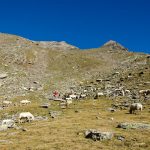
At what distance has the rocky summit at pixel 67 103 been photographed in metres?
34.4

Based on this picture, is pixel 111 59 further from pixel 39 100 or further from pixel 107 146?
pixel 107 146

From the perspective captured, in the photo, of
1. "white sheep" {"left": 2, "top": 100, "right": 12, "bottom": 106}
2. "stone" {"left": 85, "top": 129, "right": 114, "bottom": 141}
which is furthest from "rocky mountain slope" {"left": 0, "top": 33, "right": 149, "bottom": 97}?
"stone" {"left": 85, "top": 129, "right": 114, "bottom": 141}

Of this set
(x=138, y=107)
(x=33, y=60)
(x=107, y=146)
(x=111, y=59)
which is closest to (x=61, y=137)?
(x=107, y=146)

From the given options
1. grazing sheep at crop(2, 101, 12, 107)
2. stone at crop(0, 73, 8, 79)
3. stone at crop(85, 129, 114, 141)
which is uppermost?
stone at crop(0, 73, 8, 79)

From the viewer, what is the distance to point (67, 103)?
6050 centimetres

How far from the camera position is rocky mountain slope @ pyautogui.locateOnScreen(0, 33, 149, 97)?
8602cm

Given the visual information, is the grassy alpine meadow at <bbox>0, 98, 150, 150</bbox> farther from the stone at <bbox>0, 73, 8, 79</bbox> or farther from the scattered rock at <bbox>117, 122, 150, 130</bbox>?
the stone at <bbox>0, 73, 8, 79</bbox>

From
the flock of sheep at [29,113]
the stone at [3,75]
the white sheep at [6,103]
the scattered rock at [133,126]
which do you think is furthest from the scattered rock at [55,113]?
the stone at [3,75]

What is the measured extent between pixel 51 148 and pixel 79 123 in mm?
12319

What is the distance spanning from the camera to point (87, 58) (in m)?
138

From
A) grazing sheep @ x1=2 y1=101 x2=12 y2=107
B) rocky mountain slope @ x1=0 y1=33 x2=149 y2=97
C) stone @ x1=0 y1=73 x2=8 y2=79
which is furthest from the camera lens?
stone @ x1=0 y1=73 x2=8 y2=79

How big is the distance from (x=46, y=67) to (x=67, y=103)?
193ft

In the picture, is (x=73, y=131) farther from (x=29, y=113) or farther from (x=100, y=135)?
(x=29, y=113)

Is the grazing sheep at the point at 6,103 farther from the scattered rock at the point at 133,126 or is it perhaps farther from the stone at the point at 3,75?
the stone at the point at 3,75
